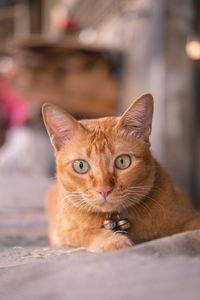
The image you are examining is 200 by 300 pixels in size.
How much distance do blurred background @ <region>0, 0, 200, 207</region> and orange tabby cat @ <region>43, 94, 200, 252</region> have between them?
1225 mm

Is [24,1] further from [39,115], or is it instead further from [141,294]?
[141,294]

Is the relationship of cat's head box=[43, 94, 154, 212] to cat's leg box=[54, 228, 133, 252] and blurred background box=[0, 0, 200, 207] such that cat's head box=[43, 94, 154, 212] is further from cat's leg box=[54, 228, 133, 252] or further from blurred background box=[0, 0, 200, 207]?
blurred background box=[0, 0, 200, 207]

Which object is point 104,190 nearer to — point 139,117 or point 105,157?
point 105,157

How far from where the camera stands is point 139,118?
3.44 ft

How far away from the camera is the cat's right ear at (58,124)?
1.06 meters

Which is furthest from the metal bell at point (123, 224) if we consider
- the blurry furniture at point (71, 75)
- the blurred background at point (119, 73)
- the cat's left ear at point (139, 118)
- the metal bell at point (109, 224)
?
the blurry furniture at point (71, 75)

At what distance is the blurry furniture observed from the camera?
2.79 meters

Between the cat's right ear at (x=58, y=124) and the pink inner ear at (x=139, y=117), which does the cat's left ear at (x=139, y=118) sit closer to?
the pink inner ear at (x=139, y=117)

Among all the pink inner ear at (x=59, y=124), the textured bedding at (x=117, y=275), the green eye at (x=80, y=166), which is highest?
the pink inner ear at (x=59, y=124)

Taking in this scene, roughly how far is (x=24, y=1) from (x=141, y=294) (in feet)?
22.3

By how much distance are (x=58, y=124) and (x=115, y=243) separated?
1.41 ft

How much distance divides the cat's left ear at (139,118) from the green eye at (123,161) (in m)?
0.09

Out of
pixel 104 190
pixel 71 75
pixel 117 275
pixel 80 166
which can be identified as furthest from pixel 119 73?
pixel 117 275

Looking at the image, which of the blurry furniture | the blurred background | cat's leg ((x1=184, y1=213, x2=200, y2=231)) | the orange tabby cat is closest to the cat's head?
the orange tabby cat
